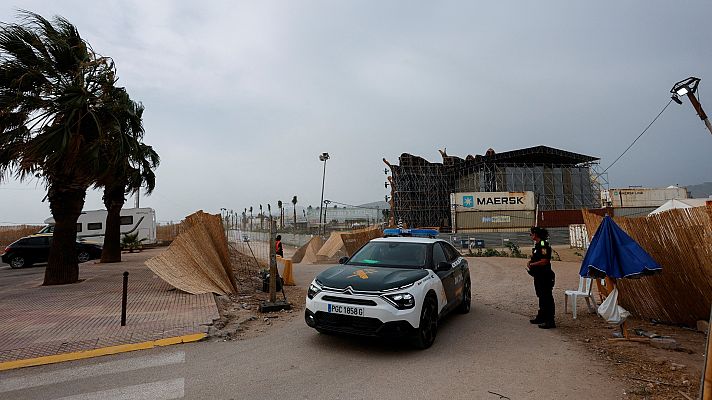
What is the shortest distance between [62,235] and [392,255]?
10111 millimetres

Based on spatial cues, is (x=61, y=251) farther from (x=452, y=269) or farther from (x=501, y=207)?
(x=501, y=207)

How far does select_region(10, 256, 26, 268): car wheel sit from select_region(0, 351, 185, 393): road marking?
61.5ft

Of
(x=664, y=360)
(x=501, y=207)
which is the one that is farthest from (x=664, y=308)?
(x=501, y=207)

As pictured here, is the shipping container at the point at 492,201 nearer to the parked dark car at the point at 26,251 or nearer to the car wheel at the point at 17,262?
the parked dark car at the point at 26,251

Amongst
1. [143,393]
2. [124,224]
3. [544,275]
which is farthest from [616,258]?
[124,224]

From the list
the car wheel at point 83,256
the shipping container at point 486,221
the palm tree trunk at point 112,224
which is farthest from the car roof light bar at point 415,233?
the shipping container at point 486,221

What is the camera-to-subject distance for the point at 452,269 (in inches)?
288

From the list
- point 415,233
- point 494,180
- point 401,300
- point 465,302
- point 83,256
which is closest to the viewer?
point 401,300

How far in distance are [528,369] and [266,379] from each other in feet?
10.2

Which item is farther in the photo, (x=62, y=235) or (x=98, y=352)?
(x=62, y=235)

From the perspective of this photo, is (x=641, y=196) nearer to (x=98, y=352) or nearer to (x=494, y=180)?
(x=494, y=180)

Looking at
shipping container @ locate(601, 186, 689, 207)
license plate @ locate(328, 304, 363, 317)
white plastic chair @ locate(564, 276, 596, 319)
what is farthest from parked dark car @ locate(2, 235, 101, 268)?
shipping container @ locate(601, 186, 689, 207)

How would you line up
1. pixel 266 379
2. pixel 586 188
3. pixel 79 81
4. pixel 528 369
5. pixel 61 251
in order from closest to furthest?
pixel 266 379 → pixel 528 369 → pixel 79 81 → pixel 61 251 → pixel 586 188

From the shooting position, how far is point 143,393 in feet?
14.2
